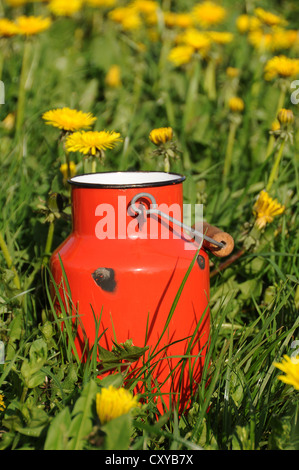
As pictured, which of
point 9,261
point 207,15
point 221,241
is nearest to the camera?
point 221,241

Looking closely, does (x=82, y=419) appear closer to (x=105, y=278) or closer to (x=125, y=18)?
(x=105, y=278)

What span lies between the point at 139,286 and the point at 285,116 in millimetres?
804

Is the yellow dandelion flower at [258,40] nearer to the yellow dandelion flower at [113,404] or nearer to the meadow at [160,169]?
the meadow at [160,169]

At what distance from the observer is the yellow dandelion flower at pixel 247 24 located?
3.14 meters

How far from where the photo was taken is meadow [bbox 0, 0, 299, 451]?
109 centimetres

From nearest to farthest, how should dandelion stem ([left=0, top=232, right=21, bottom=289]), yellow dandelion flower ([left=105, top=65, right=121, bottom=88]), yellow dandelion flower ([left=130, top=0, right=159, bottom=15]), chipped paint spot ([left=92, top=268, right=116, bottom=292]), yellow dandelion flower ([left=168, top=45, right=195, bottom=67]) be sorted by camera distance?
chipped paint spot ([left=92, top=268, right=116, bottom=292]) < dandelion stem ([left=0, top=232, right=21, bottom=289]) < yellow dandelion flower ([left=168, top=45, right=195, bottom=67]) < yellow dandelion flower ([left=105, top=65, right=121, bottom=88]) < yellow dandelion flower ([left=130, top=0, right=159, bottom=15])

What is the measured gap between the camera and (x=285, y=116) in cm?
170

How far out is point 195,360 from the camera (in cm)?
122

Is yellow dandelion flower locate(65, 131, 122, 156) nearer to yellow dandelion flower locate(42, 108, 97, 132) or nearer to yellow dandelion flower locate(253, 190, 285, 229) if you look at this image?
yellow dandelion flower locate(42, 108, 97, 132)

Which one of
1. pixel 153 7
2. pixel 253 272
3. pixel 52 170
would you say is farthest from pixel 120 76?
pixel 253 272

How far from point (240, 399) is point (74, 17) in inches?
137

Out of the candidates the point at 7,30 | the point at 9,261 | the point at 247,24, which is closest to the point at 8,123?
the point at 7,30

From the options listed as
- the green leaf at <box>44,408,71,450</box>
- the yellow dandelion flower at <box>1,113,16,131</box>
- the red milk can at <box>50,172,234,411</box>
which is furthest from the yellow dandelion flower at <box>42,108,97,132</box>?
the yellow dandelion flower at <box>1,113,16,131</box>
